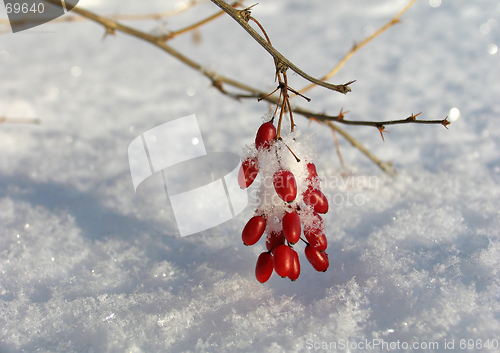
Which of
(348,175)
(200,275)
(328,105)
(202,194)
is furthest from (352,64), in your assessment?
(200,275)

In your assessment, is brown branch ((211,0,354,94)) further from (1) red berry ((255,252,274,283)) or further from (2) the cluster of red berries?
(1) red berry ((255,252,274,283))

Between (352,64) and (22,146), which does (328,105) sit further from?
(22,146)

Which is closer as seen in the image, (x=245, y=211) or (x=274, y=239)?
(x=274, y=239)

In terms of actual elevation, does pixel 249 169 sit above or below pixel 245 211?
above

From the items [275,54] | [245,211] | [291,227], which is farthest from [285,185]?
[245,211]

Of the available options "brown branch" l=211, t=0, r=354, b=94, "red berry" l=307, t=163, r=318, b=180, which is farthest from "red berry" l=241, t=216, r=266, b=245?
"brown branch" l=211, t=0, r=354, b=94

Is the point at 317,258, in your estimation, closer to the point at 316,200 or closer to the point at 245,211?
the point at 316,200
